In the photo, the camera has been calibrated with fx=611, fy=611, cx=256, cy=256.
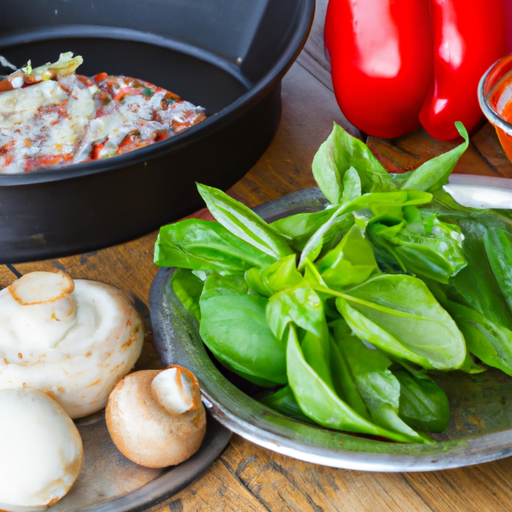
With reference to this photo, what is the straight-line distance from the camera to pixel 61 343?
51 centimetres

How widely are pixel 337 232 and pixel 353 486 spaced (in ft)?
0.66

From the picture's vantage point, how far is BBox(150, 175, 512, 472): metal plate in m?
0.41

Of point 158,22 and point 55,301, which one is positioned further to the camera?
point 158,22

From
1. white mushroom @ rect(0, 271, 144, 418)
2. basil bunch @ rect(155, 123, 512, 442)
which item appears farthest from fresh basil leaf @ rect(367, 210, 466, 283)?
white mushroom @ rect(0, 271, 144, 418)

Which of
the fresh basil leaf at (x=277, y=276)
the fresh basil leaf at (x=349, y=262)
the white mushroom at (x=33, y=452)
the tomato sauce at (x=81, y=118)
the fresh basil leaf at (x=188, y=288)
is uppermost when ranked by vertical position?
the fresh basil leaf at (x=349, y=262)

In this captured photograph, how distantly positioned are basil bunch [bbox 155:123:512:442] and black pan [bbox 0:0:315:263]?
16 cm

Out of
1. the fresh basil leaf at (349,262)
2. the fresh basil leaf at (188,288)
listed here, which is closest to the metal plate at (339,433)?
the fresh basil leaf at (188,288)

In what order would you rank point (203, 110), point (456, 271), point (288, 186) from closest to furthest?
point (456, 271)
point (288, 186)
point (203, 110)

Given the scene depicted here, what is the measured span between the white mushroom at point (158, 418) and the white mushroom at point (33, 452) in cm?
4

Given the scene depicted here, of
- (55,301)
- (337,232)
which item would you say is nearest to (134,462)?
(55,301)

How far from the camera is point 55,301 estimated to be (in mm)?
490

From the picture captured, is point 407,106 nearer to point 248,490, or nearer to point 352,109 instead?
point 352,109

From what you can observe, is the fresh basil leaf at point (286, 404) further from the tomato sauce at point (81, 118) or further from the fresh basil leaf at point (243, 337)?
the tomato sauce at point (81, 118)

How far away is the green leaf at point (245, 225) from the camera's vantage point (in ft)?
1.60
